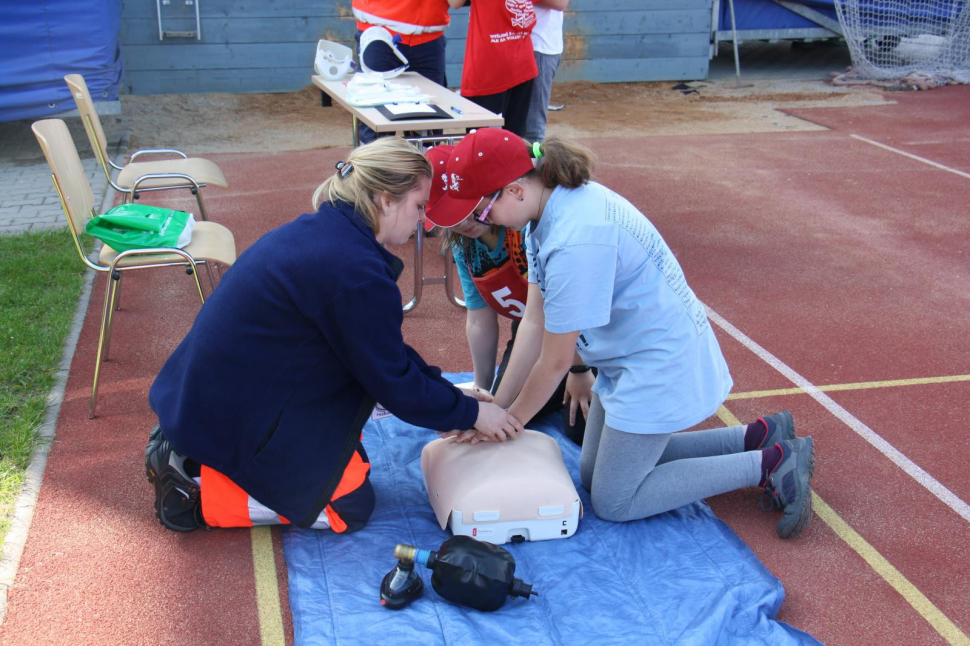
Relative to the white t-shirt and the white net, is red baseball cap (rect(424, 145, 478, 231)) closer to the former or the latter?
the white t-shirt

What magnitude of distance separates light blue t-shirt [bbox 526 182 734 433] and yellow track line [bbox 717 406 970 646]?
1.94 ft

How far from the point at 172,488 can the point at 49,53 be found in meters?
5.88

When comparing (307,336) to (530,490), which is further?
(530,490)

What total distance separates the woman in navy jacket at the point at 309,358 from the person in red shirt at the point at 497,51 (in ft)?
9.26

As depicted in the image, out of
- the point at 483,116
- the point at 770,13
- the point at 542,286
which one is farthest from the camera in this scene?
the point at 770,13

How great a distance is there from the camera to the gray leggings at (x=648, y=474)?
8.24 ft

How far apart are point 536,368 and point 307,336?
68 cm

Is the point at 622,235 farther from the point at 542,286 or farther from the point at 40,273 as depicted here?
the point at 40,273

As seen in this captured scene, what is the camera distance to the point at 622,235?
2287 mm

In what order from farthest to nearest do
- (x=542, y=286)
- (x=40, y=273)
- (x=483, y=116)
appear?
(x=40, y=273) → (x=483, y=116) → (x=542, y=286)

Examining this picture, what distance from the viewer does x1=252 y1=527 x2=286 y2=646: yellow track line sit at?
222cm

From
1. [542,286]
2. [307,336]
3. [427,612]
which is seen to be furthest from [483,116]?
[427,612]

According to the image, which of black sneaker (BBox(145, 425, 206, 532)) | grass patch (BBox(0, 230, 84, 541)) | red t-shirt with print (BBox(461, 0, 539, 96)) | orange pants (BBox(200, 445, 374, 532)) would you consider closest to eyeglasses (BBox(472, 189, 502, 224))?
orange pants (BBox(200, 445, 374, 532))

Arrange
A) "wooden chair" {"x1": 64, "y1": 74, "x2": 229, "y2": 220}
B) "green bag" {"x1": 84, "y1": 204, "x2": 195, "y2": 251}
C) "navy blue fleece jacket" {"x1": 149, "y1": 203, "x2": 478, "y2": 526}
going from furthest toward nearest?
1. "wooden chair" {"x1": 64, "y1": 74, "x2": 229, "y2": 220}
2. "green bag" {"x1": 84, "y1": 204, "x2": 195, "y2": 251}
3. "navy blue fleece jacket" {"x1": 149, "y1": 203, "x2": 478, "y2": 526}
